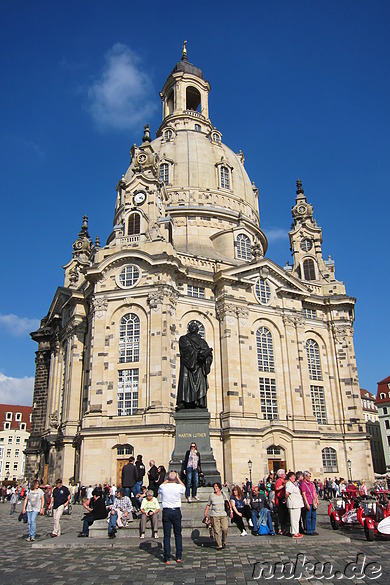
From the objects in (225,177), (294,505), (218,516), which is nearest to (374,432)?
(225,177)

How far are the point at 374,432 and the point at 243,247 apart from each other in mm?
44764

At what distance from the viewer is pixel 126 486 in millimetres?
17734

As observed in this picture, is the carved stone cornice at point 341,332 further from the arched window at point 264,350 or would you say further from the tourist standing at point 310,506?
the tourist standing at point 310,506

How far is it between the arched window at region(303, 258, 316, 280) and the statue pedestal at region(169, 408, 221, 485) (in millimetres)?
36070

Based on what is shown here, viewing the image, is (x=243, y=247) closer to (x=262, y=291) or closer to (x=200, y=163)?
(x=262, y=291)

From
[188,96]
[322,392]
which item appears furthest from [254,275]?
[188,96]

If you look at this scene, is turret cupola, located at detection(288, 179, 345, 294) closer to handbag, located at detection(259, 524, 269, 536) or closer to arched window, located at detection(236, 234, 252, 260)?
arched window, located at detection(236, 234, 252, 260)

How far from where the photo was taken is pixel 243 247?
1966 inches

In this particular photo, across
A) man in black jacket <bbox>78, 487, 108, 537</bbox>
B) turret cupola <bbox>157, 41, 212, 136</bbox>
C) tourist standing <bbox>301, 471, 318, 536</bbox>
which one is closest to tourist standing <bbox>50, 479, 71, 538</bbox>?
man in black jacket <bbox>78, 487, 108, 537</bbox>

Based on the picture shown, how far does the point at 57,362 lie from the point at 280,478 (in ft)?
121

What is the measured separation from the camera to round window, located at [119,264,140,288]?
128ft

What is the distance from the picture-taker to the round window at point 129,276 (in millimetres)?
39156

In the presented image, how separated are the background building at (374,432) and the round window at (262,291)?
3605 cm

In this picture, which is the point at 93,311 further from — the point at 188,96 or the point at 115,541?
the point at 188,96
